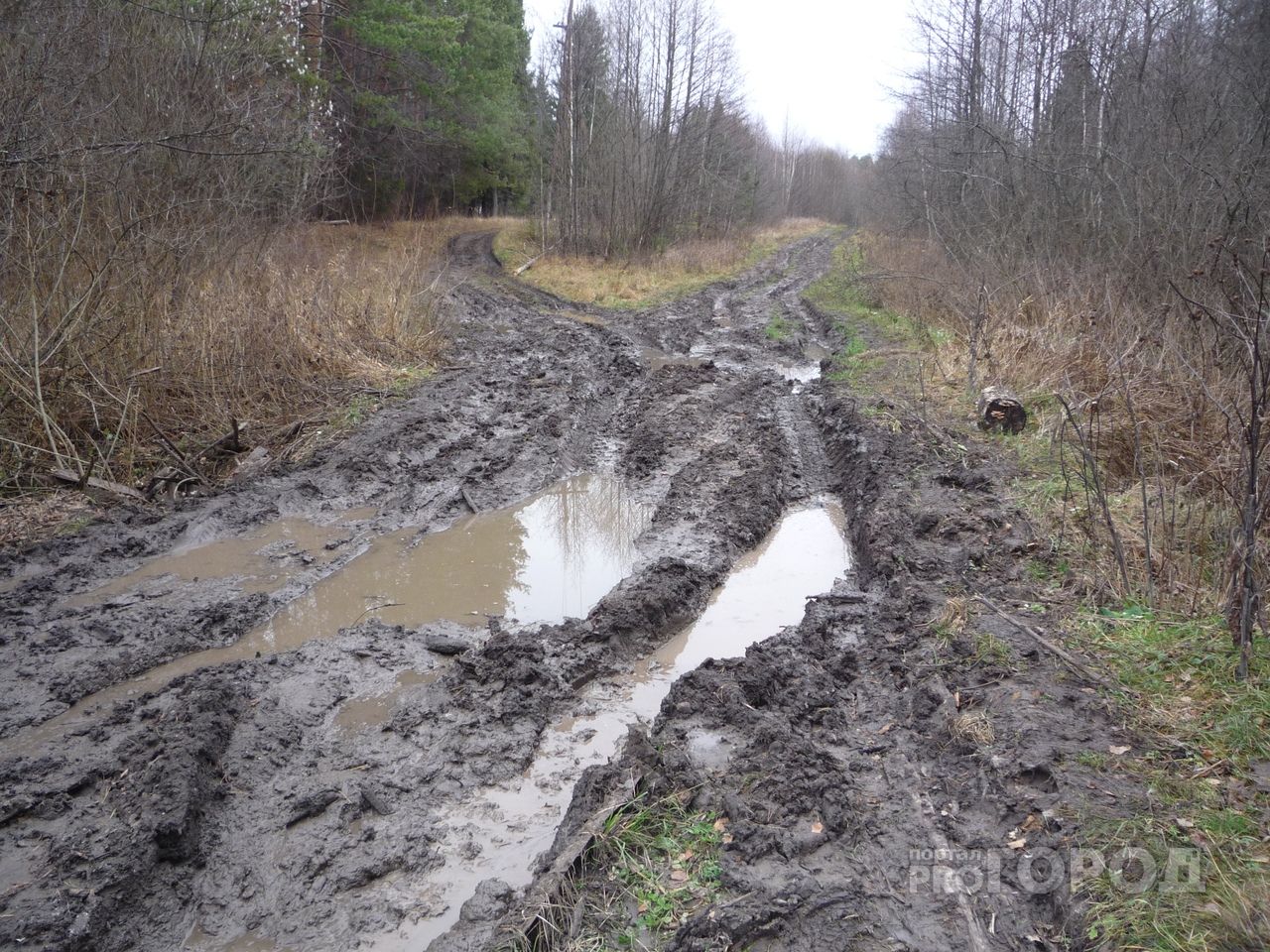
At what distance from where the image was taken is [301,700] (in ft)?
13.2

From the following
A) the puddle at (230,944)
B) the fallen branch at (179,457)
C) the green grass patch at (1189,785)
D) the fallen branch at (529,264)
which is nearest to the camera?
the green grass patch at (1189,785)

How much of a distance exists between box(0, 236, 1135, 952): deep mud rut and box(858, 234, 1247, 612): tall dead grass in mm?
621

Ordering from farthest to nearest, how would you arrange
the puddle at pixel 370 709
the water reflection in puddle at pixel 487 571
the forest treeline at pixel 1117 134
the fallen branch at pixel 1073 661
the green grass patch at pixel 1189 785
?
1. the forest treeline at pixel 1117 134
2. the water reflection in puddle at pixel 487 571
3. the puddle at pixel 370 709
4. the fallen branch at pixel 1073 661
5. the green grass patch at pixel 1189 785

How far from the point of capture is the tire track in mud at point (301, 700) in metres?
2.88

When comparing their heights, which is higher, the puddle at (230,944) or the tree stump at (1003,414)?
the tree stump at (1003,414)

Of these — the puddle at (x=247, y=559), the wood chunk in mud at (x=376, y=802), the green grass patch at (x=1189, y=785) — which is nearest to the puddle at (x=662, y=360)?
the puddle at (x=247, y=559)

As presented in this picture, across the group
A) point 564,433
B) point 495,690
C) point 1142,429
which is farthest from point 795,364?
point 495,690

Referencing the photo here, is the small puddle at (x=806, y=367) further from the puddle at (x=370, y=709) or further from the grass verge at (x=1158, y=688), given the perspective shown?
the puddle at (x=370, y=709)

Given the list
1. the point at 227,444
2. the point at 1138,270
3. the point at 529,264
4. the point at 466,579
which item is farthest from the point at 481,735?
the point at 529,264

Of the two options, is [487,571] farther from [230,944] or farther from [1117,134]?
[1117,134]

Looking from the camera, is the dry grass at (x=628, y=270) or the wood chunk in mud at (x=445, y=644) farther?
the dry grass at (x=628, y=270)

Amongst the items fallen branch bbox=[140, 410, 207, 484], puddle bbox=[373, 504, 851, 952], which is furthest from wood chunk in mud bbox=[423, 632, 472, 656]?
fallen branch bbox=[140, 410, 207, 484]

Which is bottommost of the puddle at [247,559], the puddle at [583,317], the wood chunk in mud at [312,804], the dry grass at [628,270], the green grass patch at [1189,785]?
the wood chunk in mud at [312,804]

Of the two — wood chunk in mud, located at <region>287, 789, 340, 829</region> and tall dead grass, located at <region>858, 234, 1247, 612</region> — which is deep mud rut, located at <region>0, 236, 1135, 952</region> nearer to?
wood chunk in mud, located at <region>287, 789, 340, 829</region>
